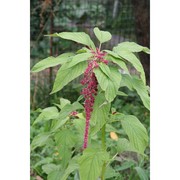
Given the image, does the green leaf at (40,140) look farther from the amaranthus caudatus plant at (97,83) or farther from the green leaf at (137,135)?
the green leaf at (137,135)

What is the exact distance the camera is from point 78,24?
5.76 meters

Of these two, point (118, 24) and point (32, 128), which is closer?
point (32, 128)

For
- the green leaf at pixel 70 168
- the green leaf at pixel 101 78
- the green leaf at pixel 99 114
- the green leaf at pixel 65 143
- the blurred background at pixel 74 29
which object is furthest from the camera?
the blurred background at pixel 74 29

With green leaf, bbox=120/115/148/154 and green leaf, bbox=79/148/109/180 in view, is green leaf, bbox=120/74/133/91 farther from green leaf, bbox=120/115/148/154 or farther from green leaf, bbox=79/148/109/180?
green leaf, bbox=79/148/109/180

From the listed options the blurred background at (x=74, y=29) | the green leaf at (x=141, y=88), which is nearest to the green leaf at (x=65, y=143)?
the green leaf at (x=141, y=88)

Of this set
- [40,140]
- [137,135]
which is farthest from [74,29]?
[137,135]

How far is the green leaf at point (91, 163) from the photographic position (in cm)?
168

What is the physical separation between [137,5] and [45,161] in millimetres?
2034

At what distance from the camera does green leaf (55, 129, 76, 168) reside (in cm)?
196

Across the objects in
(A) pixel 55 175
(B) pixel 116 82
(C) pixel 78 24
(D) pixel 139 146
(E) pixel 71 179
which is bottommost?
(E) pixel 71 179

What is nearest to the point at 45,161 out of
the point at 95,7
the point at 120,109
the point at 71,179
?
the point at 71,179

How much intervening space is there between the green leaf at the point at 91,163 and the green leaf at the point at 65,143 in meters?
0.21

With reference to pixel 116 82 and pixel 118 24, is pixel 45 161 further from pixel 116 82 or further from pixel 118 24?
pixel 118 24

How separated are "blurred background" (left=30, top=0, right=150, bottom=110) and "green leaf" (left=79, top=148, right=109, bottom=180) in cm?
269
